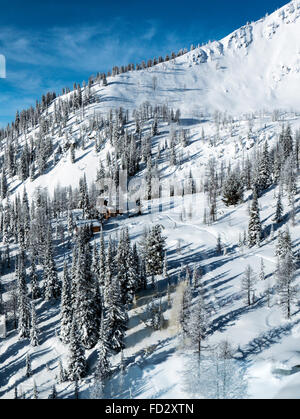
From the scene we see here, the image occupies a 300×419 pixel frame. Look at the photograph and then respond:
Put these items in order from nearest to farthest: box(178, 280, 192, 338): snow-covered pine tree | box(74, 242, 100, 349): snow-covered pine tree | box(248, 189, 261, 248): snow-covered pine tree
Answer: box(178, 280, 192, 338): snow-covered pine tree → box(74, 242, 100, 349): snow-covered pine tree → box(248, 189, 261, 248): snow-covered pine tree

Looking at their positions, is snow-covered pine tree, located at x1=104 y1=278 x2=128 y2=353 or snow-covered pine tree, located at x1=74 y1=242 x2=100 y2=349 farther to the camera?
snow-covered pine tree, located at x1=74 y1=242 x2=100 y2=349

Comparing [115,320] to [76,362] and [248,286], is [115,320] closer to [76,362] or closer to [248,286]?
→ [76,362]

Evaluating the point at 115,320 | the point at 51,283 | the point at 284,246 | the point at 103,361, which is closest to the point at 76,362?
the point at 103,361

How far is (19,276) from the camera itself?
6347cm

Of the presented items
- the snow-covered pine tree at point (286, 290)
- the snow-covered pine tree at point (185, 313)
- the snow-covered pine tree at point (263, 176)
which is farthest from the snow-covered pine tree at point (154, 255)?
the snow-covered pine tree at point (263, 176)

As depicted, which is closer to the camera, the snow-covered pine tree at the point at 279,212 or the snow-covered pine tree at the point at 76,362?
the snow-covered pine tree at the point at 76,362

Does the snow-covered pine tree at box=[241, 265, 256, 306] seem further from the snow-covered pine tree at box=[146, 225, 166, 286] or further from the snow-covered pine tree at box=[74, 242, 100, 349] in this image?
the snow-covered pine tree at box=[74, 242, 100, 349]

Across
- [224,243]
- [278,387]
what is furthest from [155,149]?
[278,387]

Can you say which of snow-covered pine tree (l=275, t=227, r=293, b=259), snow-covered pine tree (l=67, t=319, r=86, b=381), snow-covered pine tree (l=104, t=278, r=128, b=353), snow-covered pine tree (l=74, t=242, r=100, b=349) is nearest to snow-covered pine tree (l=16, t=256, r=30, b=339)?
snow-covered pine tree (l=74, t=242, r=100, b=349)

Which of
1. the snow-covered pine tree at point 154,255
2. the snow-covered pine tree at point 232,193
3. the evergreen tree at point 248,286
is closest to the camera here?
the evergreen tree at point 248,286

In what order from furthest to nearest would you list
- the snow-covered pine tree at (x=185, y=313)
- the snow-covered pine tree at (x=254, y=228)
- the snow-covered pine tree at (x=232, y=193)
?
1. the snow-covered pine tree at (x=232, y=193)
2. the snow-covered pine tree at (x=254, y=228)
3. the snow-covered pine tree at (x=185, y=313)

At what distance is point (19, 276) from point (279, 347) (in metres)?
52.6

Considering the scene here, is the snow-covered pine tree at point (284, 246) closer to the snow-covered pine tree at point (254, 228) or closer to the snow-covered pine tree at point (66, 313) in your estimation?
the snow-covered pine tree at point (254, 228)

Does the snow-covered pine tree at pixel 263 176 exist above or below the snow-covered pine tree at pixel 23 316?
above
